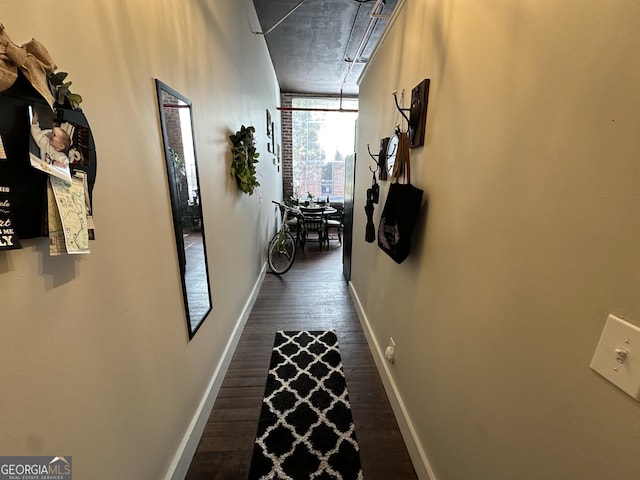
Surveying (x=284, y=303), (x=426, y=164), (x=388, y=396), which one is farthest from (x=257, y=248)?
(x=426, y=164)

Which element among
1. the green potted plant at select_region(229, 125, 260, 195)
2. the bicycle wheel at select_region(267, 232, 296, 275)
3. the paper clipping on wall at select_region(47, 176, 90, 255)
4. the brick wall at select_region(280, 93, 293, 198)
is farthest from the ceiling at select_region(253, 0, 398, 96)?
the bicycle wheel at select_region(267, 232, 296, 275)

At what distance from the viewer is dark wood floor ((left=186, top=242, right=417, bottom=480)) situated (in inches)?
55.2

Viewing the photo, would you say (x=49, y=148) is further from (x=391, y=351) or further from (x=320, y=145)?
(x=320, y=145)

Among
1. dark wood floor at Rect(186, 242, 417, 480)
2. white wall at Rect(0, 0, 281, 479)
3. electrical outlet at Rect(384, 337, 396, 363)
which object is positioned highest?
white wall at Rect(0, 0, 281, 479)

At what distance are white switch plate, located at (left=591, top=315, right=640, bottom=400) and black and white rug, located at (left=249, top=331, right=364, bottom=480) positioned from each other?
133 centimetres

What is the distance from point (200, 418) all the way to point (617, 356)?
5.94ft

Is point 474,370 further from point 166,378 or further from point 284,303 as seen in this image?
point 284,303

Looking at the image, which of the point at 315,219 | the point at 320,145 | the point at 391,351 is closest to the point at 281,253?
the point at 315,219

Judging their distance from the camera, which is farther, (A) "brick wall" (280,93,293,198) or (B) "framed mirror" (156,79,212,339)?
(A) "brick wall" (280,93,293,198)

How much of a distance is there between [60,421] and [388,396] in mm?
1706

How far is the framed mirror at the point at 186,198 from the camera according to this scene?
1.22m

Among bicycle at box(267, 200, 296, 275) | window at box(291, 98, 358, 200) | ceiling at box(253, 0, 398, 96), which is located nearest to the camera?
ceiling at box(253, 0, 398, 96)

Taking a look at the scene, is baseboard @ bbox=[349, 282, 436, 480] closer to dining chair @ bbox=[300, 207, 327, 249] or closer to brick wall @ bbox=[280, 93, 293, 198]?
dining chair @ bbox=[300, 207, 327, 249]

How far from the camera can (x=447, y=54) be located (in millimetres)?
1097
